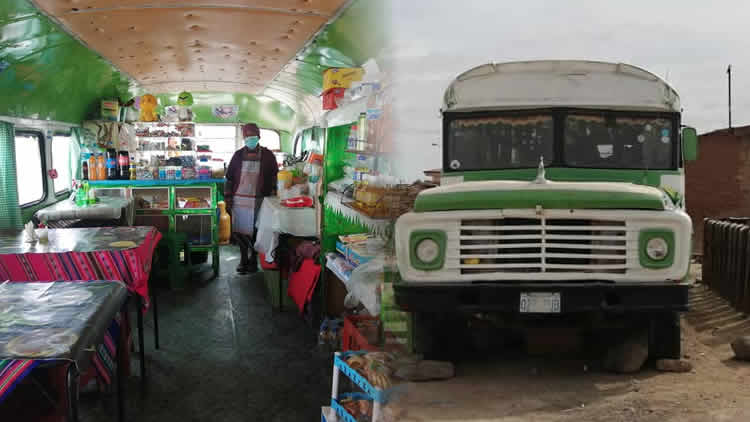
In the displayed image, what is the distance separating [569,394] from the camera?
341cm

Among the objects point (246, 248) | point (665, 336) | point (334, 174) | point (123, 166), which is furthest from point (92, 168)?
point (665, 336)

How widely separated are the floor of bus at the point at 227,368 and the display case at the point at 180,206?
1.61 m

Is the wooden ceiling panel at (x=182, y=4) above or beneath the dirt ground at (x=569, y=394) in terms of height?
above

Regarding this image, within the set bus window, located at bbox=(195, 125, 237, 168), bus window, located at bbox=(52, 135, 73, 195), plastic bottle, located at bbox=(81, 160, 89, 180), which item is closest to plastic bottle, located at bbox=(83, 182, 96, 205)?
plastic bottle, located at bbox=(81, 160, 89, 180)

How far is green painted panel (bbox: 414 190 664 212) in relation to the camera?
3.35 meters

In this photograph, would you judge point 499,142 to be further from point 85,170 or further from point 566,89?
point 85,170

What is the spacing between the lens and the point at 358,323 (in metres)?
4.32

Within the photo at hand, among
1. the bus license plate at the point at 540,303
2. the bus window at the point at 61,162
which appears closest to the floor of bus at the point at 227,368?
the bus license plate at the point at 540,303

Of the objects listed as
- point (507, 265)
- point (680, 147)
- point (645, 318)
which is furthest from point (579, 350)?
point (680, 147)

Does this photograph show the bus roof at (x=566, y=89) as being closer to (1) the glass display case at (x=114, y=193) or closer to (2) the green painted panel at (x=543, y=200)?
(2) the green painted panel at (x=543, y=200)

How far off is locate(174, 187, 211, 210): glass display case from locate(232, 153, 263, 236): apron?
45 cm

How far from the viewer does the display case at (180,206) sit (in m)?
8.51

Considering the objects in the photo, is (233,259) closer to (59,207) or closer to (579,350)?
(59,207)

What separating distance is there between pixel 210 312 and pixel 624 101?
435 cm
